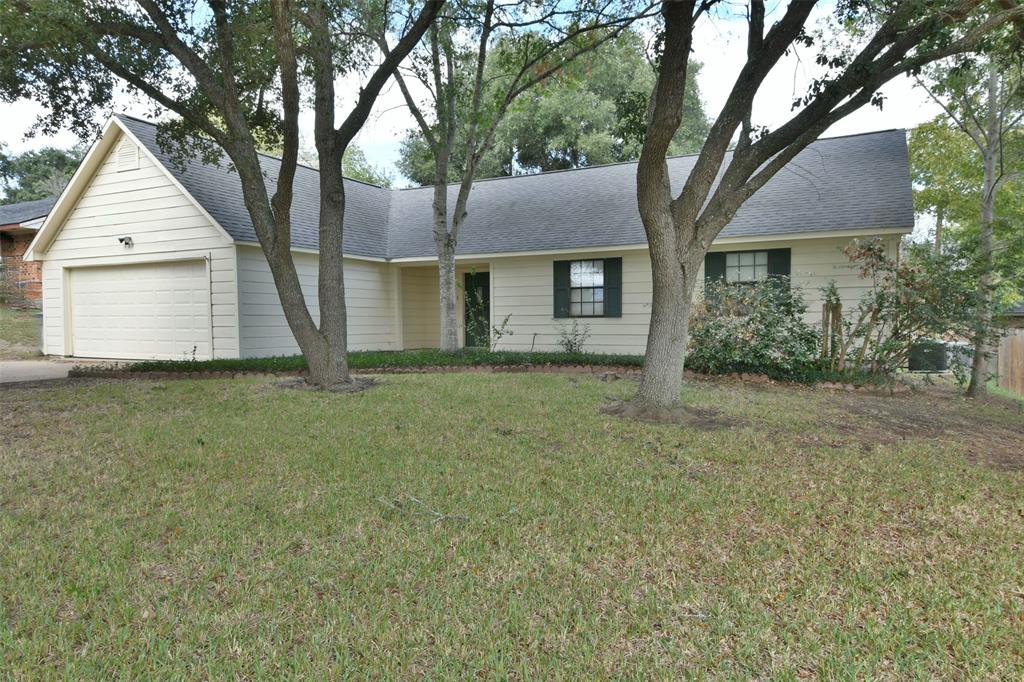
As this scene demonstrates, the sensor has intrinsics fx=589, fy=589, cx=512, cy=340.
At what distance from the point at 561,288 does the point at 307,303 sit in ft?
18.8

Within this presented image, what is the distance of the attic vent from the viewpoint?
12.7 metres

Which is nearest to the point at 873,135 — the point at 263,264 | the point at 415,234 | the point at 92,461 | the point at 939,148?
the point at 939,148

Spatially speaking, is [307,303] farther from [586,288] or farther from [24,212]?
[24,212]

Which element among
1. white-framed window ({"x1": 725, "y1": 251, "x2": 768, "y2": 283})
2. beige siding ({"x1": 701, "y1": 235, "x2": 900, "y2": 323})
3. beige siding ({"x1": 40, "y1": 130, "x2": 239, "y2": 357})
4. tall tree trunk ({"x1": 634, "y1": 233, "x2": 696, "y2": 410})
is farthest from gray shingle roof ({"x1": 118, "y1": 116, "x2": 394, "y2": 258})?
beige siding ({"x1": 701, "y1": 235, "x2": 900, "y2": 323})

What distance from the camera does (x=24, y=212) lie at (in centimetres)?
2067

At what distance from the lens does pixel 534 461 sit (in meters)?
4.65

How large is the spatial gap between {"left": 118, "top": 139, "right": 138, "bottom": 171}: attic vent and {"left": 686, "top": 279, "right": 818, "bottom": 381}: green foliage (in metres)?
12.0

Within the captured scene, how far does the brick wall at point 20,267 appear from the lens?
64.8 feet

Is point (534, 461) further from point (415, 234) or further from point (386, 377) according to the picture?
point (415, 234)

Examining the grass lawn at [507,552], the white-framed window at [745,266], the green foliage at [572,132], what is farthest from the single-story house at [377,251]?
the green foliage at [572,132]

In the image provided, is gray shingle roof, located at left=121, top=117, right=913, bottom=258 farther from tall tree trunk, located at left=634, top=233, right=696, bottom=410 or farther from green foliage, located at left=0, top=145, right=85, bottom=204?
green foliage, located at left=0, top=145, right=85, bottom=204

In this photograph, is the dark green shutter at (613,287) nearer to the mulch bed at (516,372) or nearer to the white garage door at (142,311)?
the mulch bed at (516,372)

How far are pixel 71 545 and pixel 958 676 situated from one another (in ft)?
13.4

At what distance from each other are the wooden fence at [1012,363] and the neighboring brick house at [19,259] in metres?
26.2
